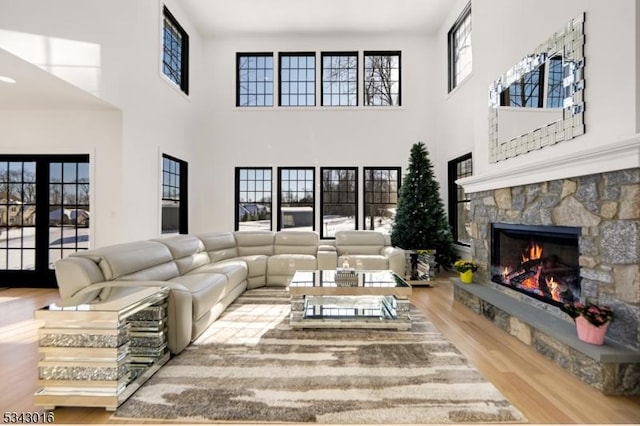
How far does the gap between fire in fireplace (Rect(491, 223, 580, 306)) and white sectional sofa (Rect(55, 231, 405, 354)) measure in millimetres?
1600

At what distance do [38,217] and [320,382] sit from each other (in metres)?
5.08

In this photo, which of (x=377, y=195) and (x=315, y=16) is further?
(x=377, y=195)


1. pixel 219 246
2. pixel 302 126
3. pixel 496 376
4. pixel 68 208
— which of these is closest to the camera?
pixel 496 376

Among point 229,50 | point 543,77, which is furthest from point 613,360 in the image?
point 229,50

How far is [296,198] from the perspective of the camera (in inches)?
279

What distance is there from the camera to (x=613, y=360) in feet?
6.43

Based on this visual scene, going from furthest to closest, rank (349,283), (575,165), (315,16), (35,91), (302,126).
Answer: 1. (302,126)
2. (315,16)
3. (35,91)
4. (349,283)
5. (575,165)

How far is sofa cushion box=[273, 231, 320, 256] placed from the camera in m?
5.43

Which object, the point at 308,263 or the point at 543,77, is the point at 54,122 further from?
the point at 543,77

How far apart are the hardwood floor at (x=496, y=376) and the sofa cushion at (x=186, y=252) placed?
1395 millimetres

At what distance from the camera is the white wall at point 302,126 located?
694 cm

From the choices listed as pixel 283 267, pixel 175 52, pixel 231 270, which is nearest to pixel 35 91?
pixel 175 52

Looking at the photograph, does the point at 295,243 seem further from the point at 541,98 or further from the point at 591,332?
the point at 591,332

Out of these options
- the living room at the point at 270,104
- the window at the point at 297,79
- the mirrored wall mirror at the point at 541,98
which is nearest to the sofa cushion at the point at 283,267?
the living room at the point at 270,104
